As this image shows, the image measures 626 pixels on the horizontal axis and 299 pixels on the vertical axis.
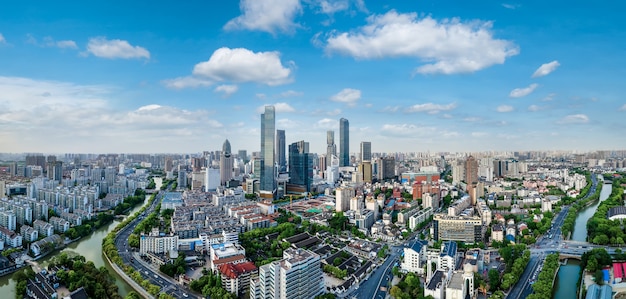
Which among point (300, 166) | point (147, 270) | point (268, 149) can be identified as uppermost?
point (268, 149)

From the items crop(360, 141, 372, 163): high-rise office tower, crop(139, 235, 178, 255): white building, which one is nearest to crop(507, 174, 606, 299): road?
crop(139, 235, 178, 255): white building

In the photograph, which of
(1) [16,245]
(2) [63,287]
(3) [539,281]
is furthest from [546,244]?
(1) [16,245]

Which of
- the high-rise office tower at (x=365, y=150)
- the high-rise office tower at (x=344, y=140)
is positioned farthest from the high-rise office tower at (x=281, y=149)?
the high-rise office tower at (x=365, y=150)

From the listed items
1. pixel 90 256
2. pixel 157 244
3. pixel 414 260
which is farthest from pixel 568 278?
pixel 90 256

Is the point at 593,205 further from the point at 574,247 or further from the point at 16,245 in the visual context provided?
the point at 16,245

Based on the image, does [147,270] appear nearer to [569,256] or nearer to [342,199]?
[342,199]

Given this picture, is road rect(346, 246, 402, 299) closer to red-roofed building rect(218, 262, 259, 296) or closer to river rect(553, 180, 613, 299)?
red-roofed building rect(218, 262, 259, 296)
